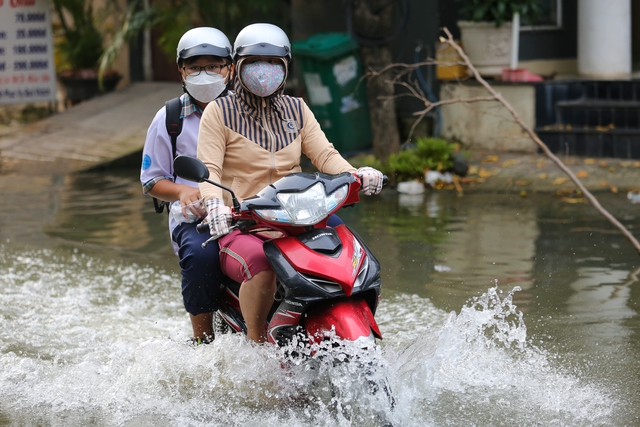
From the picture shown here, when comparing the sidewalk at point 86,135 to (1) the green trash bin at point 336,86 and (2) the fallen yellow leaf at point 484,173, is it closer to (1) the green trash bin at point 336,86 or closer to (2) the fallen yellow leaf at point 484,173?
(1) the green trash bin at point 336,86

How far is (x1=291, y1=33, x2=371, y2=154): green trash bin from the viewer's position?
36.4ft

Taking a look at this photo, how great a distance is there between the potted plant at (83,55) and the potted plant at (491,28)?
708cm

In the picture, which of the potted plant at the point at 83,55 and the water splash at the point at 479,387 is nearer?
the water splash at the point at 479,387

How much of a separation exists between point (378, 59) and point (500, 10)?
158 cm

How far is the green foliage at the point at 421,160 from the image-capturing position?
933 centimetres

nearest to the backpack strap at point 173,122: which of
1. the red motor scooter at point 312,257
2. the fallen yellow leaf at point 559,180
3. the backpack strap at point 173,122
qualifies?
the backpack strap at point 173,122

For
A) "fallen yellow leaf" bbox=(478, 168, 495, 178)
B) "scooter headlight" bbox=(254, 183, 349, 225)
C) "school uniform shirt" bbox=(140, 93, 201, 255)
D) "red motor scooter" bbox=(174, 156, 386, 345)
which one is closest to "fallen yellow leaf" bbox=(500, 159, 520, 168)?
"fallen yellow leaf" bbox=(478, 168, 495, 178)

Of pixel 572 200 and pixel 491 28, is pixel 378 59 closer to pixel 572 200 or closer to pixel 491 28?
pixel 491 28

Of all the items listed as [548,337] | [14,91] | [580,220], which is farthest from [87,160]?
[548,337]

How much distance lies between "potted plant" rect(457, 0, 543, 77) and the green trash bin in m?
1.40

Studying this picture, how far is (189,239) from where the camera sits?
165 inches

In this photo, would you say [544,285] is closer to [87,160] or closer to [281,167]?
[281,167]

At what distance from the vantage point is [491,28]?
10711mm

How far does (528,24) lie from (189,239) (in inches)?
304
